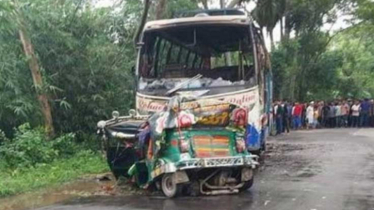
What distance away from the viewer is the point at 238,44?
43.9 feet

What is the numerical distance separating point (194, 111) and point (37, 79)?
22.3 feet

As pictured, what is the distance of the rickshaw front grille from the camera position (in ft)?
33.1

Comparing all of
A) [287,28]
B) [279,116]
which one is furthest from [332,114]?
[287,28]

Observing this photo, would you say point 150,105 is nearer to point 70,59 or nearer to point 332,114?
point 70,59

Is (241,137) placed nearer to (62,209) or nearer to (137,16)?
(62,209)

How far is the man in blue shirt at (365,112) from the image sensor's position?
3212 centimetres

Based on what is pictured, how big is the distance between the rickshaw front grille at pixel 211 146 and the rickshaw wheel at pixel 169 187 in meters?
0.59

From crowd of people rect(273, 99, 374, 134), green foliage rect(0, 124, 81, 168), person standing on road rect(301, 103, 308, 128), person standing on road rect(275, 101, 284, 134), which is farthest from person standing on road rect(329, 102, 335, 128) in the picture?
green foliage rect(0, 124, 81, 168)

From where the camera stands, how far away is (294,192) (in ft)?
33.6

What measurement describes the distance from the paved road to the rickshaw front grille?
0.72m

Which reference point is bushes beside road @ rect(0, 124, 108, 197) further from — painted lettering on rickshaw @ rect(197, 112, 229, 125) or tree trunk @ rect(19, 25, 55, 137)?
painted lettering on rickshaw @ rect(197, 112, 229, 125)

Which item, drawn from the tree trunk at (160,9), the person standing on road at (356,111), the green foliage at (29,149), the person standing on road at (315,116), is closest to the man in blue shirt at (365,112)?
the person standing on road at (356,111)

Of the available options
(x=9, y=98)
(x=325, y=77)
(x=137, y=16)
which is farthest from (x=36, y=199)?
(x=325, y=77)

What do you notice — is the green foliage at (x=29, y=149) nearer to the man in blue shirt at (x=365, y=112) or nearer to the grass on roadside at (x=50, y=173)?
the grass on roadside at (x=50, y=173)
